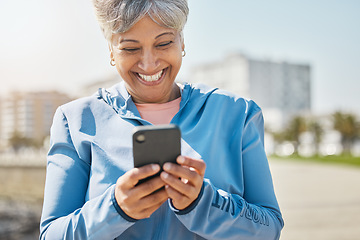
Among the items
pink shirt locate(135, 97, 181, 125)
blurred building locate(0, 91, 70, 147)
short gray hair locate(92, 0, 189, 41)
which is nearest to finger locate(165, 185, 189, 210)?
pink shirt locate(135, 97, 181, 125)

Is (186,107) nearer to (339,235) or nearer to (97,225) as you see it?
(97,225)

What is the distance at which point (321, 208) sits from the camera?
8.61 meters

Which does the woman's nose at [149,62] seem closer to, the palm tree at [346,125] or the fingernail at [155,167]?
the fingernail at [155,167]

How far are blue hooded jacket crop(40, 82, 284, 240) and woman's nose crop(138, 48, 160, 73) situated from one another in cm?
13

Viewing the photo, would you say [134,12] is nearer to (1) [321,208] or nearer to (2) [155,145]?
(2) [155,145]

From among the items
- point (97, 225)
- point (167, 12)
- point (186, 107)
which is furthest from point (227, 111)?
point (97, 225)

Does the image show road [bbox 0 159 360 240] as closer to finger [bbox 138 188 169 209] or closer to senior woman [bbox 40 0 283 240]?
senior woman [bbox 40 0 283 240]

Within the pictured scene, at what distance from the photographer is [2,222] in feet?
33.5

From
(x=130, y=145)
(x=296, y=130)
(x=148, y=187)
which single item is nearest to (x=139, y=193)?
(x=148, y=187)

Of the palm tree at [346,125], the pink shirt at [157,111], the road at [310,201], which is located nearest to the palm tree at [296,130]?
the palm tree at [346,125]

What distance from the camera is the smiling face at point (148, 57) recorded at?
1.13 metres

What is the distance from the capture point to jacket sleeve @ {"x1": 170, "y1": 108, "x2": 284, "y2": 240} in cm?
97

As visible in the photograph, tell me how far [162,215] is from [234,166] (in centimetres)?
25

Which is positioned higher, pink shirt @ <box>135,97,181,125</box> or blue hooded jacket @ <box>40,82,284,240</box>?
pink shirt @ <box>135,97,181,125</box>
